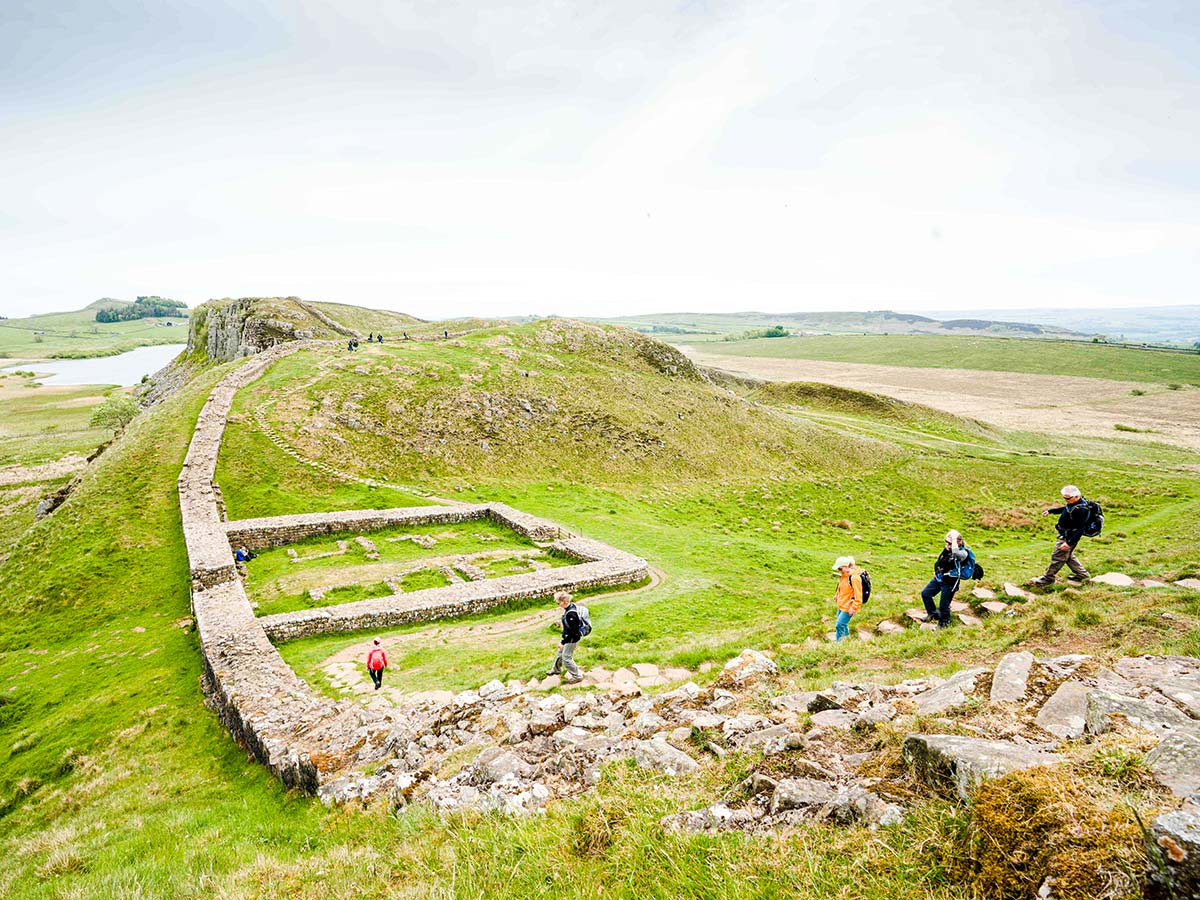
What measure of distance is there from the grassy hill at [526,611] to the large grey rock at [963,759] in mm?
345

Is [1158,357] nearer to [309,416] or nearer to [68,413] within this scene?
[309,416]

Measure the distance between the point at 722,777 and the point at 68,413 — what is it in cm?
13207

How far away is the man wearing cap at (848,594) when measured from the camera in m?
13.9

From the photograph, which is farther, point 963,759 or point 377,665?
point 377,665

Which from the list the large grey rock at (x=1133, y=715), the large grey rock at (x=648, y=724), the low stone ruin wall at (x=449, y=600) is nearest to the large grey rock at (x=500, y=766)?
the large grey rock at (x=648, y=724)

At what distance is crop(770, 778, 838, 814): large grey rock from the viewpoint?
528 cm

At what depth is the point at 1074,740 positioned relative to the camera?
525 centimetres

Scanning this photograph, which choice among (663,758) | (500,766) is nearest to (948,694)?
(663,758)

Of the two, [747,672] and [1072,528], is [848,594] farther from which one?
[1072,528]

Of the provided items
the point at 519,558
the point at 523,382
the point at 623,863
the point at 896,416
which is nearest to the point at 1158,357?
the point at 896,416

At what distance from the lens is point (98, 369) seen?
17188cm

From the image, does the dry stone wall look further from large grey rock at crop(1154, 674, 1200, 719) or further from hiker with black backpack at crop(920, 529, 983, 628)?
hiker with black backpack at crop(920, 529, 983, 628)

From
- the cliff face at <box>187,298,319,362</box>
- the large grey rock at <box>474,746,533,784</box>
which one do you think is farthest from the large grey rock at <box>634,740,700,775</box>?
the cliff face at <box>187,298,319,362</box>

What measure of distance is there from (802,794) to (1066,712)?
126 inches
